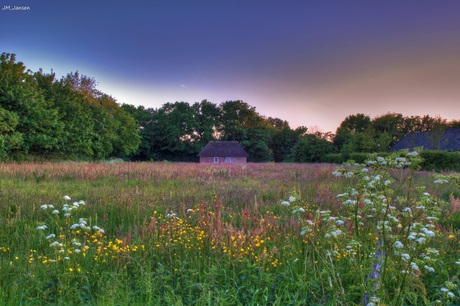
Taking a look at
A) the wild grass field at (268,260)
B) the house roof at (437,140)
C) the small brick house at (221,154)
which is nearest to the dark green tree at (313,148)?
the house roof at (437,140)

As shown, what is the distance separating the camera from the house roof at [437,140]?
1143 inches

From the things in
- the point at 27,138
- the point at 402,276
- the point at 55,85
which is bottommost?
the point at 402,276

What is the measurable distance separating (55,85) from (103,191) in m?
30.6

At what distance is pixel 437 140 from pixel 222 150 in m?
33.7

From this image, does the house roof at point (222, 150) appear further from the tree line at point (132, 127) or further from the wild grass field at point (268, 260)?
the wild grass field at point (268, 260)

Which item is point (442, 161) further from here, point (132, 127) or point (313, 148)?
point (132, 127)

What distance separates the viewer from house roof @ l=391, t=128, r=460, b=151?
29031mm

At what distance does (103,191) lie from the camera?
8.02m

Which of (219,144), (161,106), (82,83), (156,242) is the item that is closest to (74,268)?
(156,242)

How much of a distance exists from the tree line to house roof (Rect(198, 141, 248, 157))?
7582 millimetres

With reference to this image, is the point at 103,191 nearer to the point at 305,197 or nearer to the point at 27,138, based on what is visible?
the point at 305,197

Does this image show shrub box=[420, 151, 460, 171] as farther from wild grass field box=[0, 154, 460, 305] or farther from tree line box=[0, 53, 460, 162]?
wild grass field box=[0, 154, 460, 305]

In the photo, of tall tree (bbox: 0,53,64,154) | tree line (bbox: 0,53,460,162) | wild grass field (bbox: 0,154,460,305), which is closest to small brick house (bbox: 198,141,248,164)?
tree line (bbox: 0,53,460,162)

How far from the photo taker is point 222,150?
52.3m
